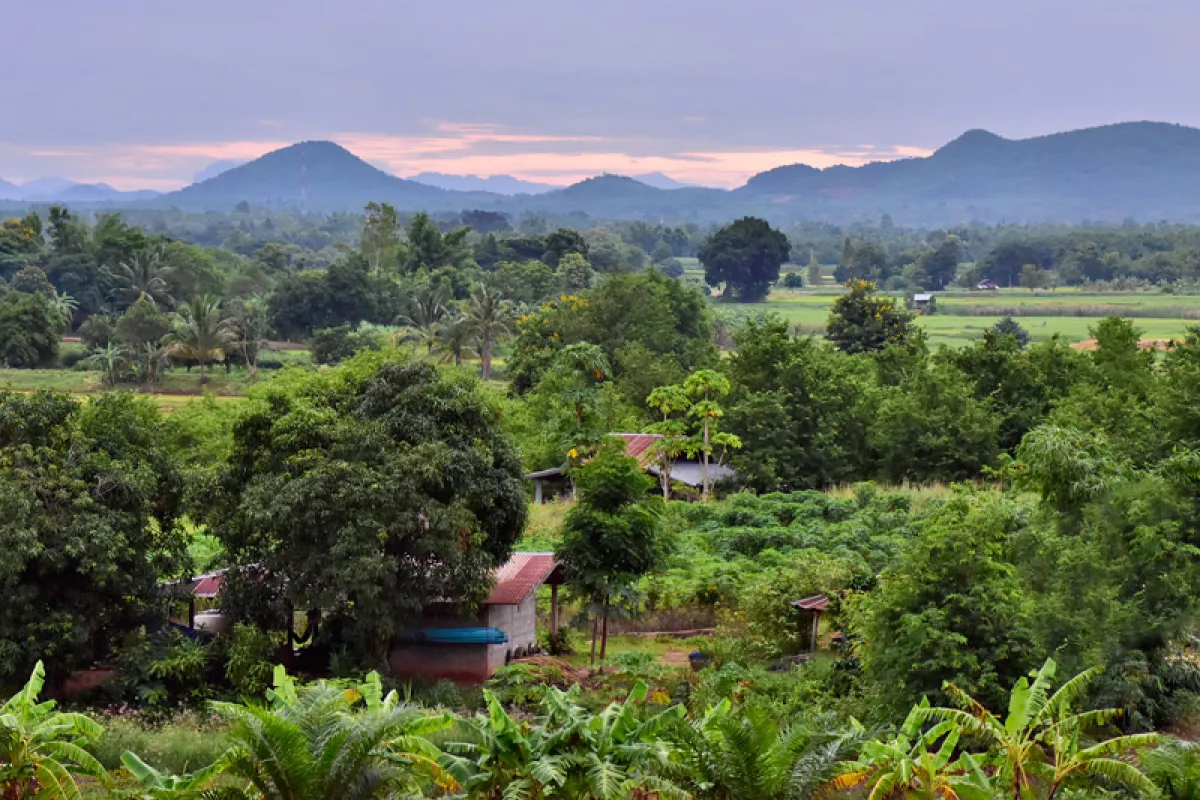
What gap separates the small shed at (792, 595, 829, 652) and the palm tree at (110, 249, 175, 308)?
67.9 meters

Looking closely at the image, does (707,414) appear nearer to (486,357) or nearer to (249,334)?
(486,357)

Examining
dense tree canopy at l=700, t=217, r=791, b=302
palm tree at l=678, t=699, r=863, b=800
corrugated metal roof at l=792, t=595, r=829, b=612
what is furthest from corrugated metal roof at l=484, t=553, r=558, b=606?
dense tree canopy at l=700, t=217, r=791, b=302

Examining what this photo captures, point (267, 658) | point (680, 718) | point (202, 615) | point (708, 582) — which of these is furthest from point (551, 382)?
point (680, 718)

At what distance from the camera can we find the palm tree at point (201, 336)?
59.6 m

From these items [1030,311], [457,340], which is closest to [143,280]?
[457,340]

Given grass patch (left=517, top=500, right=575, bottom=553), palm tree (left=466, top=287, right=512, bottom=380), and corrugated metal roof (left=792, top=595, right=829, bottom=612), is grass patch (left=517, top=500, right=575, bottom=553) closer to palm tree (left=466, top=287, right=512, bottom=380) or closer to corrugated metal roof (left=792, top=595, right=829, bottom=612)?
corrugated metal roof (left=792, top=595, right=829, bottom=612)

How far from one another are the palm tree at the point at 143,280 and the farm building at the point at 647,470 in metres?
52.0

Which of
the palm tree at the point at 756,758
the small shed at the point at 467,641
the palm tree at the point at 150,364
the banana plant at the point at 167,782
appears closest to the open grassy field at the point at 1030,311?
the palm tree at the point at 150,364

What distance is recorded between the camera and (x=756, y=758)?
10.4 m

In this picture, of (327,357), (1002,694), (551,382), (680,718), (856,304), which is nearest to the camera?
(680,718)

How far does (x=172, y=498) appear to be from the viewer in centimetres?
1808

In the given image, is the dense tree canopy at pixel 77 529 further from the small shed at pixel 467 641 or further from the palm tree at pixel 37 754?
the palm tree at pixel 37 754

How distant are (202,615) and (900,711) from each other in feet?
36.3

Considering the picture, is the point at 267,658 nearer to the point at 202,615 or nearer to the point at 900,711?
the point at 202,615
